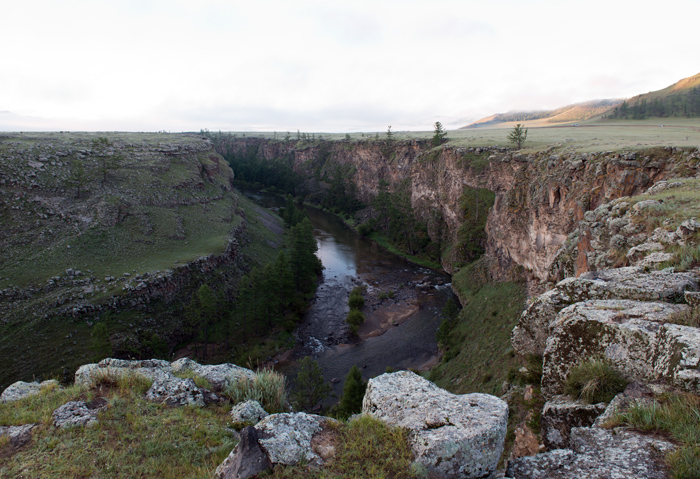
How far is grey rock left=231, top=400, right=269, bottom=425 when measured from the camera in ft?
28.4

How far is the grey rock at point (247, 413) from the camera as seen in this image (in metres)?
8.66

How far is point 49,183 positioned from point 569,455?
65.8m

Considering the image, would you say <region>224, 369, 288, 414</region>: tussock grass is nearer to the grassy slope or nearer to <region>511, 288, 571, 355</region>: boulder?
<region>511, 288, 571, 355</region>: boulder

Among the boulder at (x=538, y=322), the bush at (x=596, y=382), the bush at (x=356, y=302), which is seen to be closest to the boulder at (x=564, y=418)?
the bush at (x=596, y=382)

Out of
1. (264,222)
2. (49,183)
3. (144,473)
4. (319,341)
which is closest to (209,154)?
(264,222)

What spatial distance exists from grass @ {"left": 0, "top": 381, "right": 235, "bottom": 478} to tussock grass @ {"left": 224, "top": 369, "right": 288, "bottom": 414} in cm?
78

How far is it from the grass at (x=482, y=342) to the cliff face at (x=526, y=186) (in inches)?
129

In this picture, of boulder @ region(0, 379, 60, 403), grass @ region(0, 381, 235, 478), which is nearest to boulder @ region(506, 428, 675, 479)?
grass @ region(0, 381, 235, 478)

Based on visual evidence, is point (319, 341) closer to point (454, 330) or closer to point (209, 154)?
point (454, 330)

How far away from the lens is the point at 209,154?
86.4 meters

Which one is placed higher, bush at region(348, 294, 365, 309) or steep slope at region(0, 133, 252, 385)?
steep slope at region(0, 133, 252, 385)

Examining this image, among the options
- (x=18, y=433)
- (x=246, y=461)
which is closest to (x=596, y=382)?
(x=246, y=461)

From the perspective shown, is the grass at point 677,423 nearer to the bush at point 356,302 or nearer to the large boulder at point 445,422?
the large boulder at point 445,422

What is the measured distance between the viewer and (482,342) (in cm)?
3200
